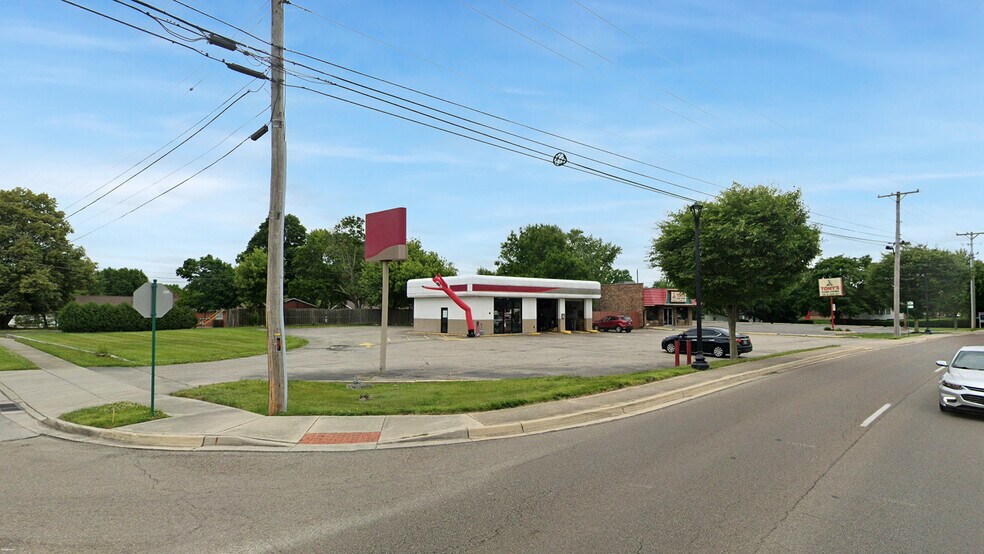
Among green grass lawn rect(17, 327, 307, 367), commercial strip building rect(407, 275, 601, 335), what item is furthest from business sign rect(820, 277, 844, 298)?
green grass lawn rect(17, 327, 307, 367)

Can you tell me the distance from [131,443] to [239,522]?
496cm

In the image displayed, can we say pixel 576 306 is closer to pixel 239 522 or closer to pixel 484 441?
pixel 484 441

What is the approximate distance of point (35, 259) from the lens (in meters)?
44.9

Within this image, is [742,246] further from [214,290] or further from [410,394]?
[214,290]

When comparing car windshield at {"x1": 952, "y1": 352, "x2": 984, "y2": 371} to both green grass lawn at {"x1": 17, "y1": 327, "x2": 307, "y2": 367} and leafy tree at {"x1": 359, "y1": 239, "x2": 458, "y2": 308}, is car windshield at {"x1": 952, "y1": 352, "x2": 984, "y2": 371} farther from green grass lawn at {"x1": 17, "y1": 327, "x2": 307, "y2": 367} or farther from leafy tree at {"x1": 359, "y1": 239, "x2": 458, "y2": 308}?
leafy tree at {"x1": 359, "y1": 239, "x2": 458, "y2": 308}

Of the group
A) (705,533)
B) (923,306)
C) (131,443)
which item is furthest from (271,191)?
(923,306)

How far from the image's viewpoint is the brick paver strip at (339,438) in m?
8.29

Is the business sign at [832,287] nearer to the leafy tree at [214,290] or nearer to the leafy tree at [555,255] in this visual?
the leafy tree at [555,255]

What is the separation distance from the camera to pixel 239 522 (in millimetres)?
5047

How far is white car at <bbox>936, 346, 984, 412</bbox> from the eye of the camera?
30.8 ft

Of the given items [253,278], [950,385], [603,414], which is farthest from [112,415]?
[253,278]

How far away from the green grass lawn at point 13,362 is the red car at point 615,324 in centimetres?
4112

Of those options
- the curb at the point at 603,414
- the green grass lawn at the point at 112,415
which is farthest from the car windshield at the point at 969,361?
the green grass lawn at the point at 112,415

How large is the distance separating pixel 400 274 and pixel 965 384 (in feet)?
163
